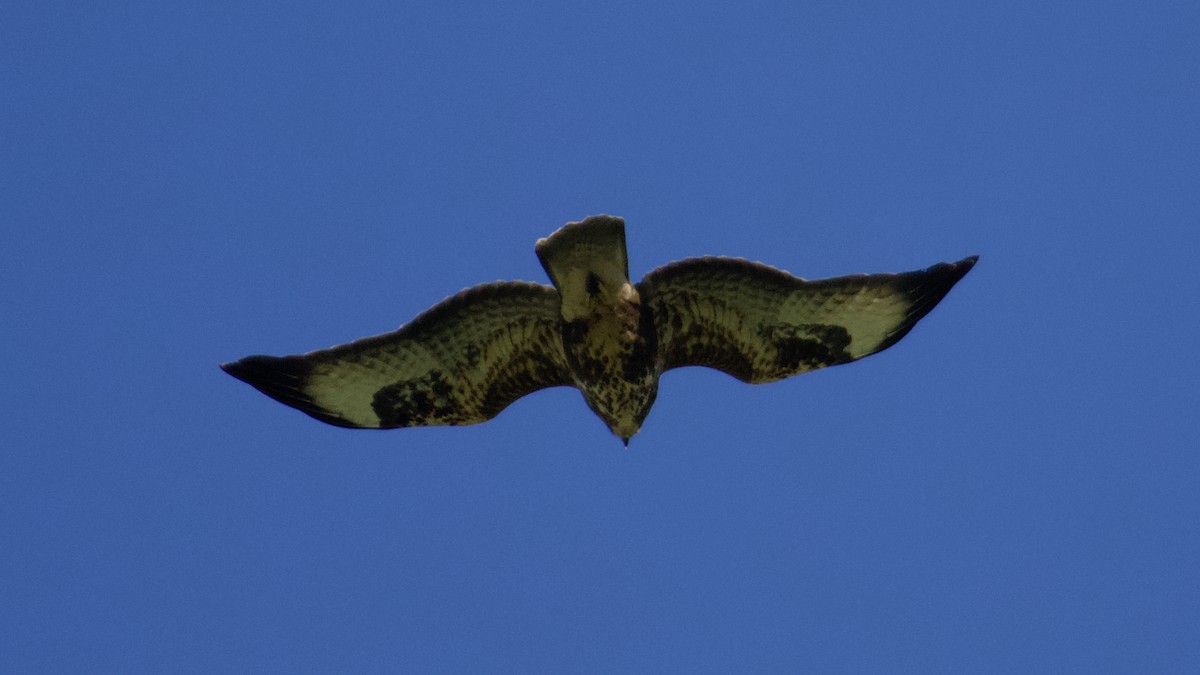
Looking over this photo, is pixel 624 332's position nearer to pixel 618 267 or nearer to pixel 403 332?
pixel 618 267

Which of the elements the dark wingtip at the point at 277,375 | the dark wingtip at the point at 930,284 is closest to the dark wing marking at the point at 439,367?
the dark wingtip at the point at 277,375

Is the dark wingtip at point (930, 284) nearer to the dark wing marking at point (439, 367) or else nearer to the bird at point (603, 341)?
the bird at point (603, 341)

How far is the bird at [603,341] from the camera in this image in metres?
9.05

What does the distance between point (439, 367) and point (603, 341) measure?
1.05 m

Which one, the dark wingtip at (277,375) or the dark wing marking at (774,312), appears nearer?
the dark wing marking at (774,312)

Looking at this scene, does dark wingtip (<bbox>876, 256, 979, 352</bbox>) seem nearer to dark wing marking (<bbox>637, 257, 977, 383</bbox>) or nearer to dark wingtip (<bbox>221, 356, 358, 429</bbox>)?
dark wing marking (<bbox>637, 257, 977, 383</bbox>)

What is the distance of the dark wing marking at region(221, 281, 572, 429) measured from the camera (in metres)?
9.12

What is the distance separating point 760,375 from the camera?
9656 mm

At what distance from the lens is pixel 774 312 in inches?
367

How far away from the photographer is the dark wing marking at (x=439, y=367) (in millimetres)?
9125

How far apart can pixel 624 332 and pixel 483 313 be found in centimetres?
83

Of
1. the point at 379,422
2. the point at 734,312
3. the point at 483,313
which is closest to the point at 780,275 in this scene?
the point at 734,312

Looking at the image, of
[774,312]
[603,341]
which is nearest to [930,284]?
[774,312]

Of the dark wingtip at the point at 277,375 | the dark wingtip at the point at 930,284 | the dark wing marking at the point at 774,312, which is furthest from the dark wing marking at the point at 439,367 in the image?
the dark wingtip at the point at 930,284
